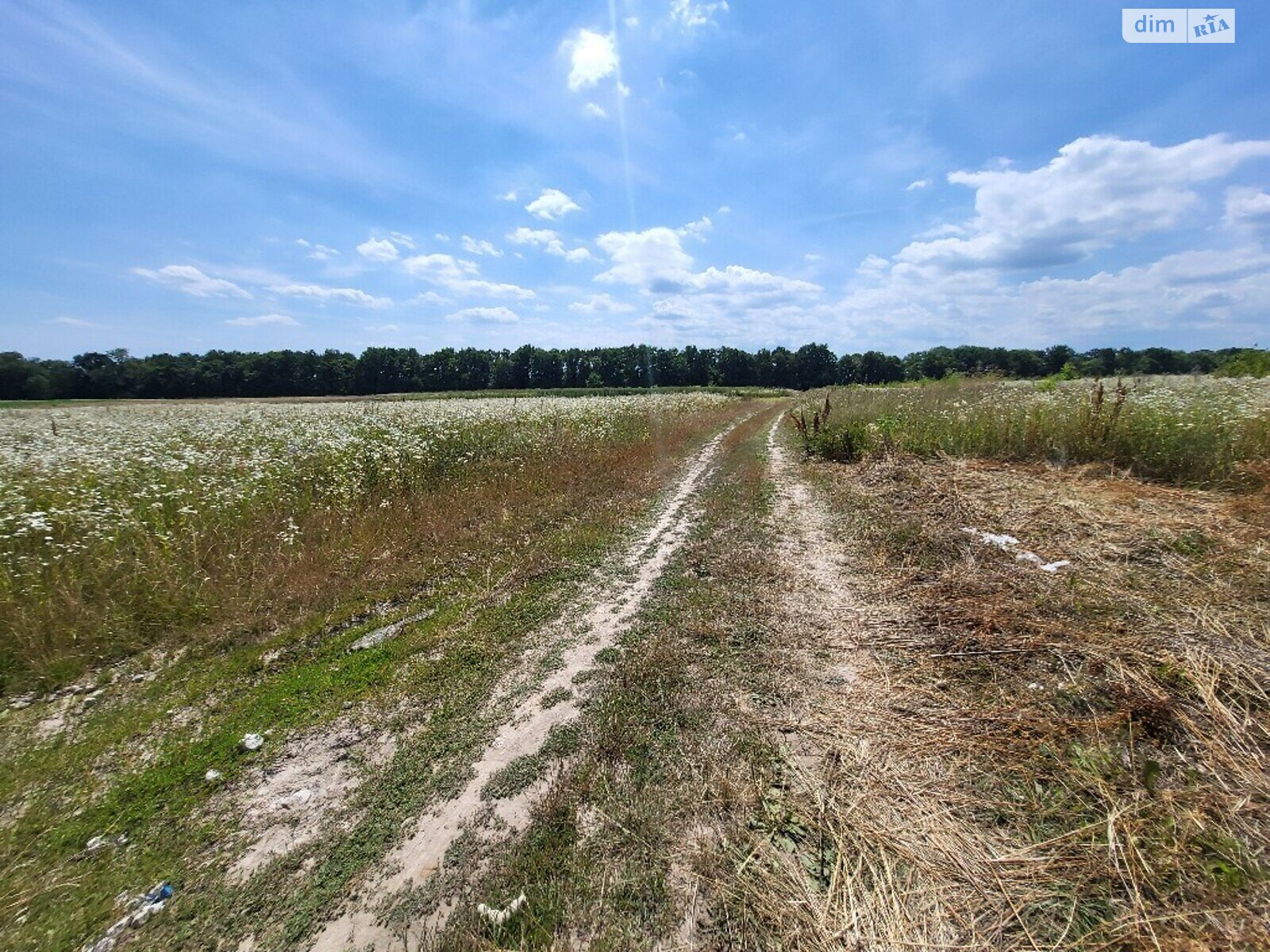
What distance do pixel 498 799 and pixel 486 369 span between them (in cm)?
8936

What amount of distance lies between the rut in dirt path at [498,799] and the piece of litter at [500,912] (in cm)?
23

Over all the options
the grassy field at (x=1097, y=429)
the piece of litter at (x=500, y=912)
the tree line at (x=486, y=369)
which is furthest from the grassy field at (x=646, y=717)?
the tree line at (x=486, y=369)

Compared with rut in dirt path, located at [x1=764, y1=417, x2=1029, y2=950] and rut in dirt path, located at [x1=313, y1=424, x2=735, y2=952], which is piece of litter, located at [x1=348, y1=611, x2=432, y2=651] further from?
rut in dirt path, located at [x1=764, y1=417, x2=1029, y2=950]

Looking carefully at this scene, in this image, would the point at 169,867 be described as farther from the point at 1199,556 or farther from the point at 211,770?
the point at 1199,556

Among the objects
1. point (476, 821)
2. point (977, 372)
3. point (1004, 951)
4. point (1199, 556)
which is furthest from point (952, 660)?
point (977, 372)

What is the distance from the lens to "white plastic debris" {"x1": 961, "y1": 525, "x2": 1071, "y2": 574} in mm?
5616

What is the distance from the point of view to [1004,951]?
212 centimetres

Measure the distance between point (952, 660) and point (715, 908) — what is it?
3156 mm

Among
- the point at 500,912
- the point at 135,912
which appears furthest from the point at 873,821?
the point at 135,912

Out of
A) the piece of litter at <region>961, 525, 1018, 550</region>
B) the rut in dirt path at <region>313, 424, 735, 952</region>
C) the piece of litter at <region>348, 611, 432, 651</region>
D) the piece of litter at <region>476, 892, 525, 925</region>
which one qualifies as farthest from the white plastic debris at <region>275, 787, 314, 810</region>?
the piece of litter at <region>961, 525, 1018, 550</region>

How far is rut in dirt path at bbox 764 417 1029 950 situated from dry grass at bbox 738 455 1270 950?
0.03 ft

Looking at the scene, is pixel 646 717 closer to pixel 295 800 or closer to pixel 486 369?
pixel 295 800

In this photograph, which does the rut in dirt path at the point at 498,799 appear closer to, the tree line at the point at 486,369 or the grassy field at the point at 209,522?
the grassy field at the point at 209,522

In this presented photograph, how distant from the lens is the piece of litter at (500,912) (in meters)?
2.39
